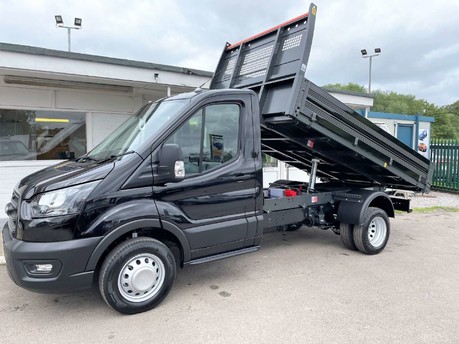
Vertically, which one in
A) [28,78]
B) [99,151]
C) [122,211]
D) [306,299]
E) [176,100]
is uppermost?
[28,78]

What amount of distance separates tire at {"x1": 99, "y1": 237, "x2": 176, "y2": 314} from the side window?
94 cm

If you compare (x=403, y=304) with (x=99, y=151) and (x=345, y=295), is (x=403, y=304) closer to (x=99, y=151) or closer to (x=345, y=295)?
(x=345, y=295)

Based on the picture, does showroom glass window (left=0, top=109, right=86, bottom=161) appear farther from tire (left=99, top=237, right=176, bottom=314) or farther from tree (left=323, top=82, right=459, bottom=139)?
tree (left=323, top=82, right=459, bottom=139)

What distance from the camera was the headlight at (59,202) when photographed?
3.33m

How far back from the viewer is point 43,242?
3307 mm

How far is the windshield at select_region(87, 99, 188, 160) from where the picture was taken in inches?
152

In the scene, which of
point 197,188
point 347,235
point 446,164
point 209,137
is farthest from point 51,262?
point 446,164

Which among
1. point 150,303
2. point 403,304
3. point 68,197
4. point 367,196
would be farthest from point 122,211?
point 367,196

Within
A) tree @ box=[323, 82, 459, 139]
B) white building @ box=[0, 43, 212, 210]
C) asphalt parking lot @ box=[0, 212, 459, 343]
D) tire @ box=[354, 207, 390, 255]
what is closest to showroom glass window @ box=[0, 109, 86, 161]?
white building @ box=[0, 43, 212, 210]

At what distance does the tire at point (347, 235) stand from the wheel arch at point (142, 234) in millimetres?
2999

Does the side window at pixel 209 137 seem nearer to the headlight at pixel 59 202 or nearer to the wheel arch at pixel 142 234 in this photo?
the wheel arch at pixel 142 234

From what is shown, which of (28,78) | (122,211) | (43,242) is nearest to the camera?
(43,242)

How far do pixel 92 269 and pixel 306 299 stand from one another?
7.74ft

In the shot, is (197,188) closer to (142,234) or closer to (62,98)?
(142,234)
